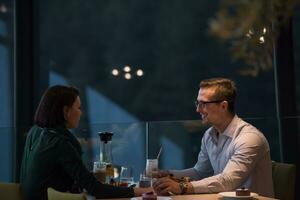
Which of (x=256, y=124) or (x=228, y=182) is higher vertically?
(x=256, y=124)

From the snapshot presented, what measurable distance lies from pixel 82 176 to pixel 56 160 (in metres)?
0.18

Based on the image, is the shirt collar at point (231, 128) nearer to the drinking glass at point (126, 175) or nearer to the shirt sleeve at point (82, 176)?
the drinking glass at point (126, 175)

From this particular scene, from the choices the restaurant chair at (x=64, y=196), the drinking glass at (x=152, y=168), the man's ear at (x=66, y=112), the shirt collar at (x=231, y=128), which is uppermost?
the man's ear at (x=66, y=112)

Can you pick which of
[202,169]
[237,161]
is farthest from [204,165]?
[237,161]

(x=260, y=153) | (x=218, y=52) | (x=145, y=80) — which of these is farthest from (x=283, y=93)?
(x=260, y=153)

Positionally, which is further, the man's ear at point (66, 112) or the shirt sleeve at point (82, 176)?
the man's ear at point (66, 112)

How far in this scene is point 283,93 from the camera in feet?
16.1

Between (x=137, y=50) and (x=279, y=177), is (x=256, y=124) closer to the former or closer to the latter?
(x=279, y=177)

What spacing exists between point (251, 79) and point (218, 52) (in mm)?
443

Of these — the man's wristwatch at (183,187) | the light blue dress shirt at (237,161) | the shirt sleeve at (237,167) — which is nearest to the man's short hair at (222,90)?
the light blue dress shirt at (237,161)

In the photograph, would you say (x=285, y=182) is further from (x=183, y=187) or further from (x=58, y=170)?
(x=58, y=170)

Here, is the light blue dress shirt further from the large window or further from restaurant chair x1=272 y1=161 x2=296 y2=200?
the large window

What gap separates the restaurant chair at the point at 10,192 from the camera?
2.85 meters

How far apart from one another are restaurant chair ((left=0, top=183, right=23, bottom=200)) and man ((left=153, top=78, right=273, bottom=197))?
0.76m
